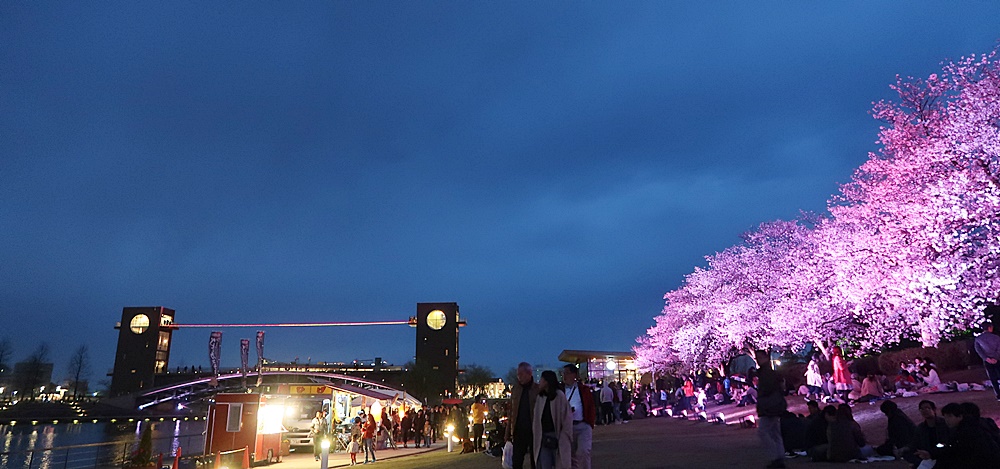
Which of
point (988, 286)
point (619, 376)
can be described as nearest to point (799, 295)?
point (988, 286)

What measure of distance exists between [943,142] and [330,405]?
25.1 metres

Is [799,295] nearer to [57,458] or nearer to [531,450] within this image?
[531,450]

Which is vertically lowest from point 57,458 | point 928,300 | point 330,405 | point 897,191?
point 57,458

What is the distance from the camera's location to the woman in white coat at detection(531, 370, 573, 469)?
632 cm

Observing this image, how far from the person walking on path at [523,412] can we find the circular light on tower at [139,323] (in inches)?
5623

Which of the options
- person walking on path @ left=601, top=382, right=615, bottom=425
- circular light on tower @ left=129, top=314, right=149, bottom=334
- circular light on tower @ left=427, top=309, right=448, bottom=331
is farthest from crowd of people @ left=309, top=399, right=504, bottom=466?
circular light on tower @ left=129, top=314, right=149, bottom=334

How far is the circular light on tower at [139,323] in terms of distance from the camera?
125 meters

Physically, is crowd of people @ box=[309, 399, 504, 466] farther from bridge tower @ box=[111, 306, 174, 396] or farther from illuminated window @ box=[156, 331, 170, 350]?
illuminated window @ box=[156, 331, 170, 350]

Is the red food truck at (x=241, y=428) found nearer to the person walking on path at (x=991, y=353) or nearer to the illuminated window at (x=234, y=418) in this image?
the illuminated window at (x=234, y=418)

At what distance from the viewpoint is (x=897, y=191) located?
18.9m

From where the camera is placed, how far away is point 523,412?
661 cm

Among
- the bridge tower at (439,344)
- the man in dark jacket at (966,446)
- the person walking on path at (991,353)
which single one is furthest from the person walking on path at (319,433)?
the bridge tower at (439,344)

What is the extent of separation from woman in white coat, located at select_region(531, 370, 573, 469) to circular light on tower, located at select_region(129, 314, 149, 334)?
143157 mm

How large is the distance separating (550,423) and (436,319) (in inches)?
4201
